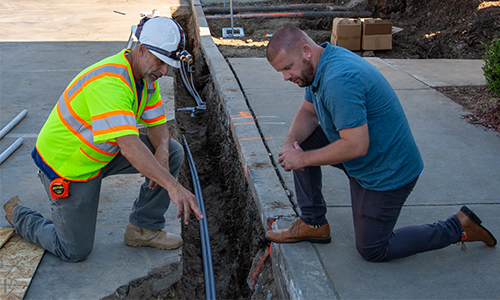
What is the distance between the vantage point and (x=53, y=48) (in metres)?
8.40

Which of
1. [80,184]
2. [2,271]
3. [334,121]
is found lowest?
[2,271]

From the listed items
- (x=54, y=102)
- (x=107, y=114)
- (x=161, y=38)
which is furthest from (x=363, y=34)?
(x=107, y=114)

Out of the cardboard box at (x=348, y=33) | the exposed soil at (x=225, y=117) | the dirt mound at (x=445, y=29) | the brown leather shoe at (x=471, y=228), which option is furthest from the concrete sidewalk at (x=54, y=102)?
the dirt mound at (x=445, y=29)

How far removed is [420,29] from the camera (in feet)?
32.7

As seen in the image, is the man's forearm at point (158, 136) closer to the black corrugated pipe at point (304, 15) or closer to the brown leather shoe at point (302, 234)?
the brown leather shoe at point (302, 234)

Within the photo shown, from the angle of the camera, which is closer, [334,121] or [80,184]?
[334,121]

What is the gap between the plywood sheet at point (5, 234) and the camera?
2.92 meters

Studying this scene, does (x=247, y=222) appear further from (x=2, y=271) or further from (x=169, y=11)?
(x=169, y=11)

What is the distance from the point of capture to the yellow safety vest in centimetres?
231

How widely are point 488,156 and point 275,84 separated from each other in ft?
10.5

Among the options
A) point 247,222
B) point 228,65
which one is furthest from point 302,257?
point 228,65

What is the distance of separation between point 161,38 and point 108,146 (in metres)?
0.74

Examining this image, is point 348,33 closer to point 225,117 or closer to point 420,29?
point 420,29

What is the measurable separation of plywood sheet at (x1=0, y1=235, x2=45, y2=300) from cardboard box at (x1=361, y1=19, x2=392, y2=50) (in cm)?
716
